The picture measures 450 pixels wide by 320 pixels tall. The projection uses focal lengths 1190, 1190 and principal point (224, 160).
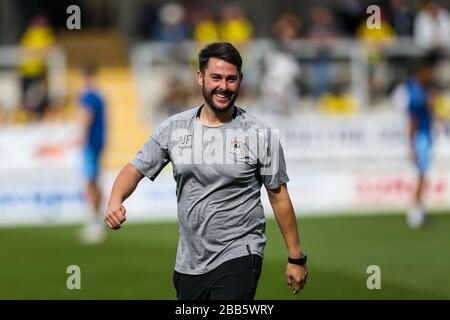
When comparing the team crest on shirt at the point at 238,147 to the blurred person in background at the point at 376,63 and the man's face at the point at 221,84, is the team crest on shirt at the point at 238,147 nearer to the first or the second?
the man's face at the point at 221,84

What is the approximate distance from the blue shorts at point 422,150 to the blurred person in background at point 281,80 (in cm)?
519

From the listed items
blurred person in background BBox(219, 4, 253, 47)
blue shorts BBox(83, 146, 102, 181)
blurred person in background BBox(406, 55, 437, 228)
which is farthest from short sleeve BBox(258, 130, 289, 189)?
blurred person in background BBox(219, 4, 253, 47)

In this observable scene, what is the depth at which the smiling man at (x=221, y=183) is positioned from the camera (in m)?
8.27

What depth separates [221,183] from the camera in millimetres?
8312

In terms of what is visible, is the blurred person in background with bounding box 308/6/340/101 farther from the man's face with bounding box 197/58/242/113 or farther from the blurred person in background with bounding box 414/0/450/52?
the man's face with bounding box 197/58/242/113

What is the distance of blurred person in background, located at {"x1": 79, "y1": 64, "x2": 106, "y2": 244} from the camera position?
1866 cm

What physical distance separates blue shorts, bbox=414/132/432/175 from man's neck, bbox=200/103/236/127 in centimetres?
1115

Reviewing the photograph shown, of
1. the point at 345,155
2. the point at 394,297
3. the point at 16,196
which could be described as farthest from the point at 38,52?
the point at 394,297

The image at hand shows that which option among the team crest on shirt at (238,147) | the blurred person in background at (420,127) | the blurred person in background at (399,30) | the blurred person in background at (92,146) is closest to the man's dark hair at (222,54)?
the team crest on shirt at (238,147)

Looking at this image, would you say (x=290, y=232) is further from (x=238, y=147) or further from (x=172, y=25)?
(x=172, y=25)

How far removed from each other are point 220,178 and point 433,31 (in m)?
17.3

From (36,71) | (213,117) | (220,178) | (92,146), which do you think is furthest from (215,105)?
(36,71)

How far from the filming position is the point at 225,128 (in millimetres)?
8312
